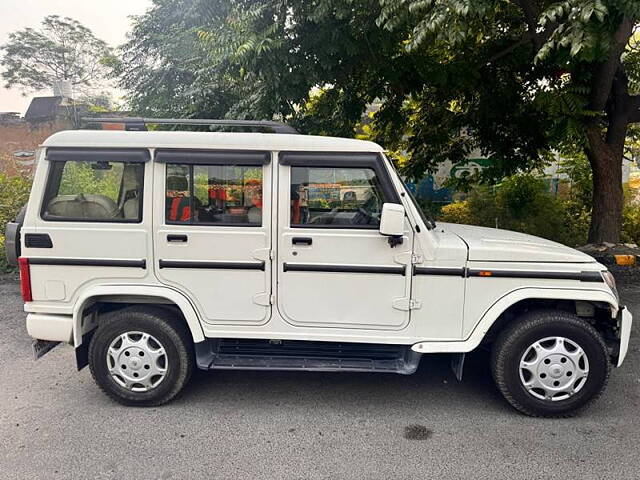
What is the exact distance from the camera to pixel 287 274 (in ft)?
11.3

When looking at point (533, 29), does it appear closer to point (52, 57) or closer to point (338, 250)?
point (338, 250)

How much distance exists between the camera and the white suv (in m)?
3.38

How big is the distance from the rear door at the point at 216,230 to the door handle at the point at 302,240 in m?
0.19

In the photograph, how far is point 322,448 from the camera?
3111 mm

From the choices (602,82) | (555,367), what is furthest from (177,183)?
(602,82)

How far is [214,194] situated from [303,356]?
1.48 meters

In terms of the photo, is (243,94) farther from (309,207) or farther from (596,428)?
(596,428)

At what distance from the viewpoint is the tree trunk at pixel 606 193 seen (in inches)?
288

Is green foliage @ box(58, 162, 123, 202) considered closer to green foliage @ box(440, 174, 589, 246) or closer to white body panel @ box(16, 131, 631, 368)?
white body panel @ box(16, 131, 631, 368)

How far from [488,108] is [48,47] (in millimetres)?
36307

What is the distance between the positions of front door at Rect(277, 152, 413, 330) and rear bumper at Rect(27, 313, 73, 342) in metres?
1.68

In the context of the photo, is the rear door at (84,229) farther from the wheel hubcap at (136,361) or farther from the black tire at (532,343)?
the black tire at (532,343)

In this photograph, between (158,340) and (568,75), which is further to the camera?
(568,75)

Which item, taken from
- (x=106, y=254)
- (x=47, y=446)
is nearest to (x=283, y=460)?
(x=47, y=446)
